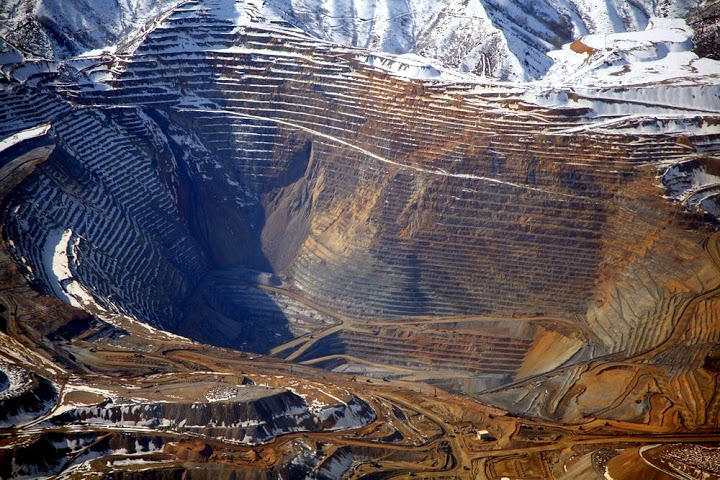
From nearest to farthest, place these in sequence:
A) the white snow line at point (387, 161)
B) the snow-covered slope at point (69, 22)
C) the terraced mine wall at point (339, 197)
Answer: the terraced mine wall at point (339, 197) → the white snow line at point (387, 161) → the snow-covered slope at point (69, 22)

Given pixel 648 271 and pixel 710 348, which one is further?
pixel 648 271

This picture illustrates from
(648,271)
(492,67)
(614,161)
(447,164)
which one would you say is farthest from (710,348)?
(492,67)

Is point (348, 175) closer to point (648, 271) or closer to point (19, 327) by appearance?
point (648, 271)

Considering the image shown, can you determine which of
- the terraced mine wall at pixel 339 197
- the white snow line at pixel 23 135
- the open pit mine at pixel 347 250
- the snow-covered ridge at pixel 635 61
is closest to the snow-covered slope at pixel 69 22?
the open pit mine at pixel 347 250

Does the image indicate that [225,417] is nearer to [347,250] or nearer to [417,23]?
[347,250]

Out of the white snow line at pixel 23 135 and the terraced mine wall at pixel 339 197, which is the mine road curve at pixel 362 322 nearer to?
the terraced mine wall at pixel 339 197

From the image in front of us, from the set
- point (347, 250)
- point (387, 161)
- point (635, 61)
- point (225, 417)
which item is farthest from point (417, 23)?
point (225, 417)
